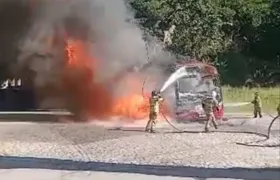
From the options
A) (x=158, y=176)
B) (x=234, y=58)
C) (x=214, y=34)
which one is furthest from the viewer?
(x=214, y=34)

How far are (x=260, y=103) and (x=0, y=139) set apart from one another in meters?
6.49

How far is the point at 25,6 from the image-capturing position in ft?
51.5

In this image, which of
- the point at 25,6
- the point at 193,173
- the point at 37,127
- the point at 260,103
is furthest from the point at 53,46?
the point at 193,173

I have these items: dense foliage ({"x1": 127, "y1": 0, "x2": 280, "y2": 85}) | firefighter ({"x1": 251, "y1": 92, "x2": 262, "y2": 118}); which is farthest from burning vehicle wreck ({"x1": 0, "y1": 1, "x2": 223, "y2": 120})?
dense foliage ({"x1": 127, "y1": 0, "x2": 280, "y2": 85})

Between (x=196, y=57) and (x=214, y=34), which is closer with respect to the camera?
(x=196, y=57)

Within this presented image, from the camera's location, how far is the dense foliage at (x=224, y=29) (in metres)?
19.5

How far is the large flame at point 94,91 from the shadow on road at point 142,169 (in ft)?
19.1

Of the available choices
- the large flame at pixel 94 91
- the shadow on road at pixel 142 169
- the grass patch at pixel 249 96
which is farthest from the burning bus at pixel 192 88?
the shadow on road at pixel 142 169

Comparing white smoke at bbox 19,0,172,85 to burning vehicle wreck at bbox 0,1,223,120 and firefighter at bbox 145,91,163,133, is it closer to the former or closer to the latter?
burning vehicle wreck at bbox 0,1,223,120

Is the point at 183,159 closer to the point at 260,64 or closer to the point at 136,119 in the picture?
the point at 136,119

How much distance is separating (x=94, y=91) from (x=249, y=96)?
3.94 m

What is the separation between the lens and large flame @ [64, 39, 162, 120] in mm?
14484

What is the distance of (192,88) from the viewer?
556 inches

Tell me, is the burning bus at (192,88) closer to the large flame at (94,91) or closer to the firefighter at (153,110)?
the large flame at (94,91)
